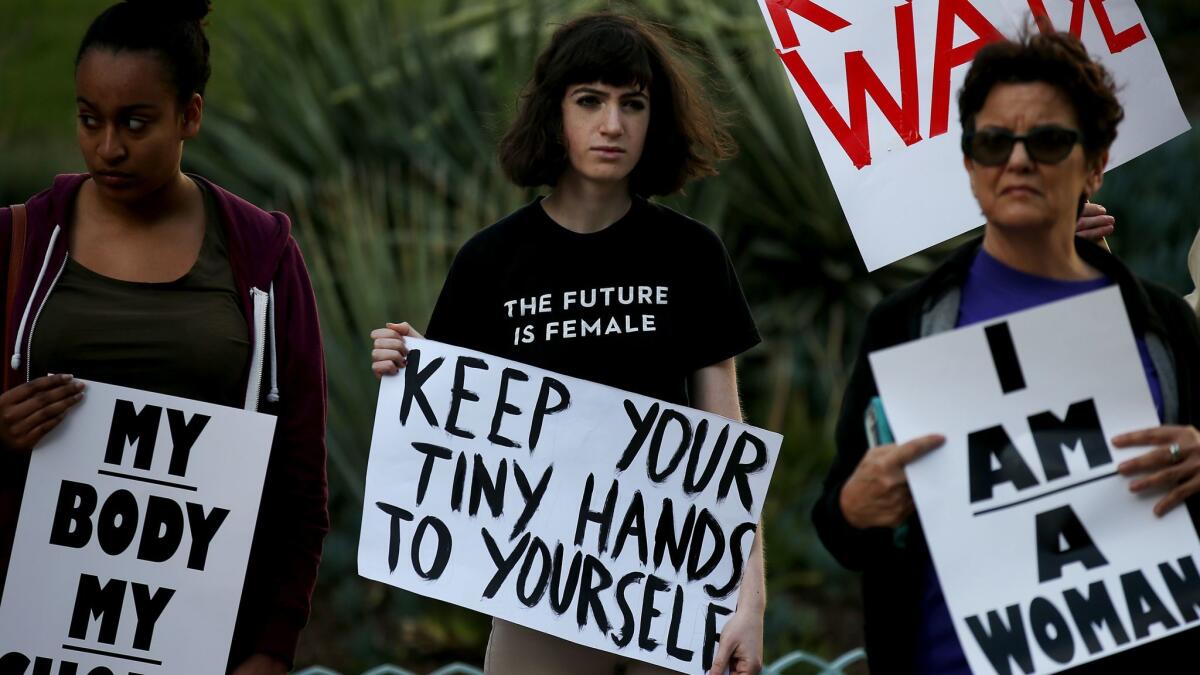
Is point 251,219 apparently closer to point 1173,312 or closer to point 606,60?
point 606,60

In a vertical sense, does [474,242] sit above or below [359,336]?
below

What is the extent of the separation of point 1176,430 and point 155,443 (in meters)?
1.78

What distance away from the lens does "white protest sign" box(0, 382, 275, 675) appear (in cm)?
312

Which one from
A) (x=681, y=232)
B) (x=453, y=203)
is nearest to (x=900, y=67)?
(x=681, y=232)

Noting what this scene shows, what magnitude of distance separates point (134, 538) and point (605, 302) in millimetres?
981

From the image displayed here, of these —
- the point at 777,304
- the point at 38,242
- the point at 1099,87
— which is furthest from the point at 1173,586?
the point at 777,304

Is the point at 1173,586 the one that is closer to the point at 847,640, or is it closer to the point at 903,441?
the point at 903,441

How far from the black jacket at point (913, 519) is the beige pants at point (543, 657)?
2.25ft

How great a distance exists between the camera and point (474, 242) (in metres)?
3.39

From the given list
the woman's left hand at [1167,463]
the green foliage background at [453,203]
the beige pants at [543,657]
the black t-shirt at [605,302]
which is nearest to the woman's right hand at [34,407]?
the black t-shirt at [605,302]

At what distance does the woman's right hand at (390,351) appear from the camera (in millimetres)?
3391

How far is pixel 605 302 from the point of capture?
3293 mm

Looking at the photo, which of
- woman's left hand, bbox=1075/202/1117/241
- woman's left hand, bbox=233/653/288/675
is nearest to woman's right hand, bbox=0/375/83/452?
woman's left hand, bbox=233/653/288/675

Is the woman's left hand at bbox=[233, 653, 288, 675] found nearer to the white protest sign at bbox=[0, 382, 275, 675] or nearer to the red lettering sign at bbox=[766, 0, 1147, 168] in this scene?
the white protest sign at bbox=[0, 382, 275, 675]
